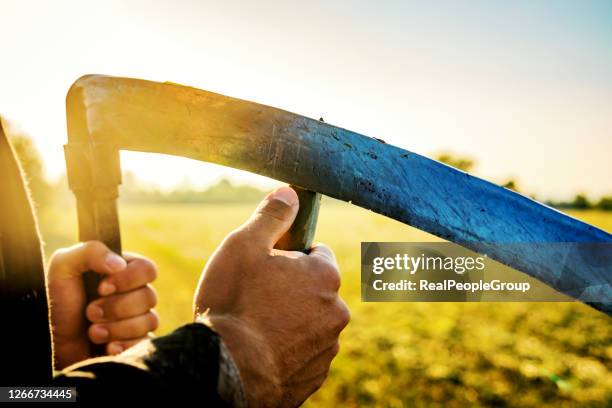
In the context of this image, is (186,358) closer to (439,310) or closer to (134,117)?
(134,117)

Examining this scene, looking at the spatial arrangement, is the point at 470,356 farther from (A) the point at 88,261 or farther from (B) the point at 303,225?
(A) the point at 88,261

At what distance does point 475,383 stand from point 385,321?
189 inches

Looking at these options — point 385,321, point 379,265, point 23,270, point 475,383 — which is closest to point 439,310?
point 385,321

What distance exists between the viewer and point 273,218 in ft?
5.16

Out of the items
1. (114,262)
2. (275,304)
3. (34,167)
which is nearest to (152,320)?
(114,262)

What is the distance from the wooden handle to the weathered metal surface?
0.36ft

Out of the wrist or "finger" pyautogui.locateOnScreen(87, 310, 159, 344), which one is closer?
the wrist

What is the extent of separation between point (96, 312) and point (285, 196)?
111 cm

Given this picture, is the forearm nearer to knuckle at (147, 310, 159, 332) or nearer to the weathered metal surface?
the weathered metal surface

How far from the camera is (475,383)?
725cm

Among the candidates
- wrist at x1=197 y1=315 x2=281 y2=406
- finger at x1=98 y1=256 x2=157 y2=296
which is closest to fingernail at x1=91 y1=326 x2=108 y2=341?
finger at x1=98 y1=256 x2=157 y2=296

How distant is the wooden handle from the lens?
1.63 m

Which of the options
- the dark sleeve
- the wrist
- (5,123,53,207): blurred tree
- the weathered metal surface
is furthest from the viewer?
(5,123,53,207): blurred tree

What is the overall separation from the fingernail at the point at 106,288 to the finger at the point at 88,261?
4.2 inches
